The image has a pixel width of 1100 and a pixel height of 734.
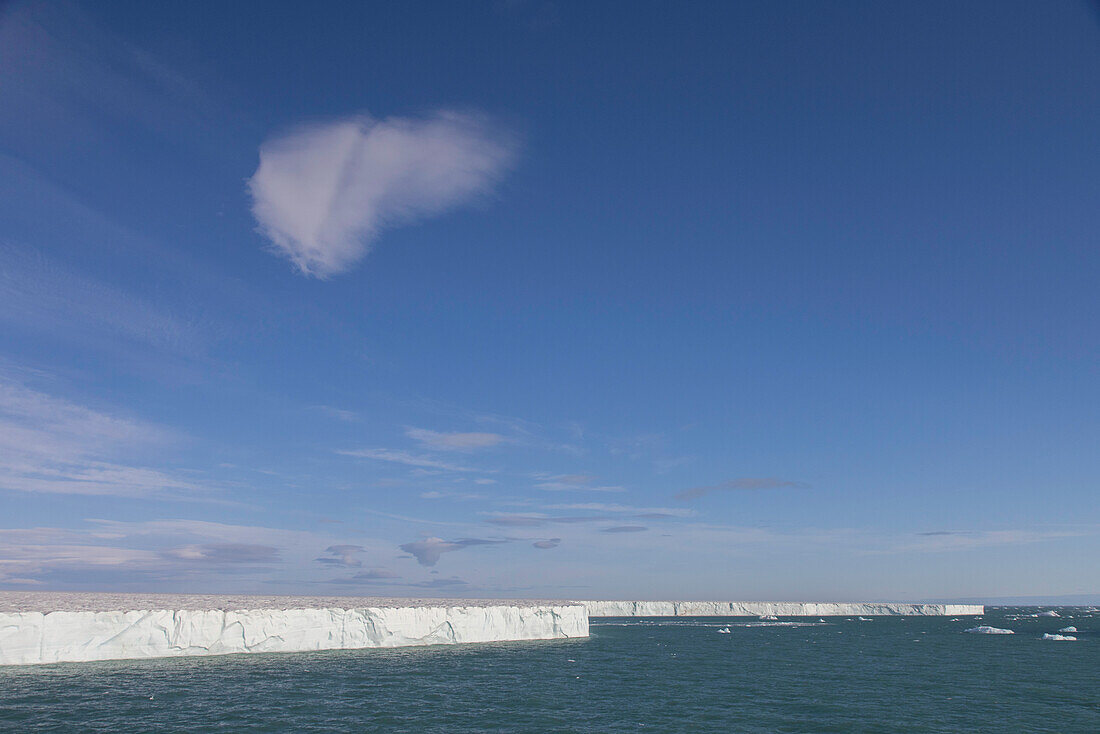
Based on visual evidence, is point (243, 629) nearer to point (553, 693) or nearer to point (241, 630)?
point (241, 630)

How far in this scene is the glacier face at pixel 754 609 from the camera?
160m

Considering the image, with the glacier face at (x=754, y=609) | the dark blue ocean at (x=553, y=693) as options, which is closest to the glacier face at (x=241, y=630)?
the dark blue ocean at (x=553, y=693)

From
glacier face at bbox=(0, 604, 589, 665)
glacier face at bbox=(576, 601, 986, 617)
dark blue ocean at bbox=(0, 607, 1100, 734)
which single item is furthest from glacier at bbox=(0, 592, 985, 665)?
glacier face at bbox=(576, 601, 986, 617)

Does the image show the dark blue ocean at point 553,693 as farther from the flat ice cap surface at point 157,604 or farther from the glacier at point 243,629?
the flat ice cap surface at point 157,604

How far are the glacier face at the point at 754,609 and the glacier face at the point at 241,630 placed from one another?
98048 mm

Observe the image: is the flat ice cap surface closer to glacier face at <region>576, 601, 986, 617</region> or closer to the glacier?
the glacier

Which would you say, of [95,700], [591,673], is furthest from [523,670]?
[95,700]

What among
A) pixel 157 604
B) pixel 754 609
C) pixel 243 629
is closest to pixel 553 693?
pixel 243 629

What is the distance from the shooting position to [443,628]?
62.3 m

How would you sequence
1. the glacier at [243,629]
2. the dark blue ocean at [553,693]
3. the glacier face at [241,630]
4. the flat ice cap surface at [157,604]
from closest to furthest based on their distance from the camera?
the dark blue ocean at [553,693] < the glacier face at [241,630] < the glacier at [243,629] < the flat ice cap surface at [157,604]

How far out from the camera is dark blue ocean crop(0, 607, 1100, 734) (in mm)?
29641

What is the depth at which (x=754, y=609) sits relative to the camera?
167125mm

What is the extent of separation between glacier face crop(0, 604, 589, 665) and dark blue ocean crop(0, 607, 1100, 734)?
118 cm

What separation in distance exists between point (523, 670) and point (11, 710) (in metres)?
29.1
